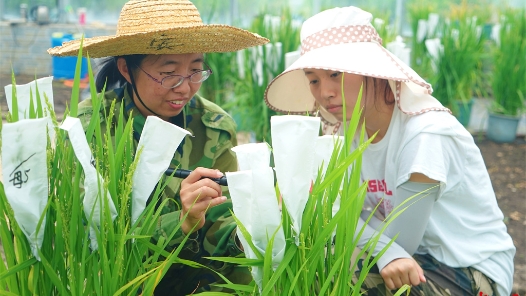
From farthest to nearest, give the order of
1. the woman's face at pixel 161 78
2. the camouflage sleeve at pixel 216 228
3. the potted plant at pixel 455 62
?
the potted plant at pixel 455 62
the woman's face at pixel 161 78
the camouflage sleeve at pixel 216 228

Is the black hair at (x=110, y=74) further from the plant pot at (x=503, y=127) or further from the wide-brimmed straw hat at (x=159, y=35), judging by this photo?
the plant pot at (x=503, y=127)

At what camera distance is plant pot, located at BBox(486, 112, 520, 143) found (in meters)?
5.45

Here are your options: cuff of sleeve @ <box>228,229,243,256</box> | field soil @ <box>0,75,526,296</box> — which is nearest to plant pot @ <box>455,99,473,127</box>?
field soil @ <box>0,75,526,296</box>

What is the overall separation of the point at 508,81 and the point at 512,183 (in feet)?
4.40

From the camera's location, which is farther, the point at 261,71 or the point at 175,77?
the point at 261,71

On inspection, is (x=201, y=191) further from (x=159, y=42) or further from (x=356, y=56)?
(x=356, y=56)

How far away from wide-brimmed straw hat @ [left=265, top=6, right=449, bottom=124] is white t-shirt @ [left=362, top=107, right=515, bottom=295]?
0.23 feet

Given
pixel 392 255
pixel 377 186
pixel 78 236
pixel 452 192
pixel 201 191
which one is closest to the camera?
pixel 78 236

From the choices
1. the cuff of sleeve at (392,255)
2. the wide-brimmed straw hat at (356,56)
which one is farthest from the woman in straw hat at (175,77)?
the cuff of sleeve at (392,255)

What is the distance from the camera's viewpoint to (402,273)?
1.56 metres

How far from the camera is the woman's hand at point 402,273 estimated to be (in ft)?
5.13

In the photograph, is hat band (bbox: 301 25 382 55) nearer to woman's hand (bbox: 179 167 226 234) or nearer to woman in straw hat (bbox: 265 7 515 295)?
woman in straw hat (bbox: 265 7 515 295)

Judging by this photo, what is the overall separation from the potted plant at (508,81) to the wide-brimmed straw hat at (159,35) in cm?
409

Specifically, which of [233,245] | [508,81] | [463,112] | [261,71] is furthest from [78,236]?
[463,112]
